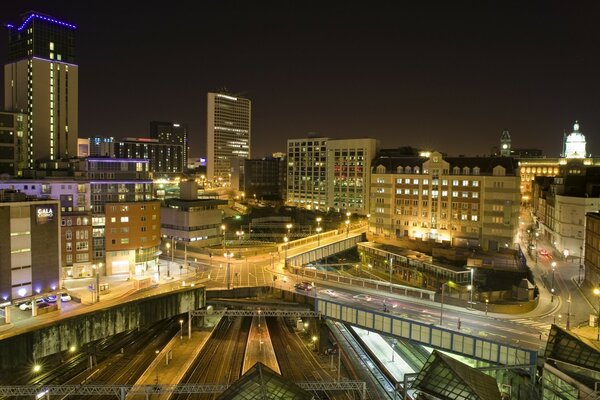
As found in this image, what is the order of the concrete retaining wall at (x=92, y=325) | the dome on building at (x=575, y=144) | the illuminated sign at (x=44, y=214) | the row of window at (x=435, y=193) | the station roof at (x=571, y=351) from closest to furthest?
1. the station roof at (x=571, y=351)
2. the concrete retaining wall at (x=92, y=325)
3. the illuminated sign at (x=44, y=214)
4. the row of window at (x=435, y=193)
5. the dome on building at (x=575, y=144)

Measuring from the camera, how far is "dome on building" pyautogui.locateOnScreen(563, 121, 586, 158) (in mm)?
156875

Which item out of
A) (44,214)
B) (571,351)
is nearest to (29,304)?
(44,214)

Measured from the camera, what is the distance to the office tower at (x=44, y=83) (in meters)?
98.8

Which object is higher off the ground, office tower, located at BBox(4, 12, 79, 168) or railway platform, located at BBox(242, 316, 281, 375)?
office tower, located at BBox(4, 12, 79, 168)

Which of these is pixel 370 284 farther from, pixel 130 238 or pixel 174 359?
pixel 130 238

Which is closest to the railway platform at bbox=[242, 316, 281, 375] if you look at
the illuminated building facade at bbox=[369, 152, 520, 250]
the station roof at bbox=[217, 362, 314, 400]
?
the station roof at bbox=[217, 362, 314, 400]

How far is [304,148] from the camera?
5709 inches

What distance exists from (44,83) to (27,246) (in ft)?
214

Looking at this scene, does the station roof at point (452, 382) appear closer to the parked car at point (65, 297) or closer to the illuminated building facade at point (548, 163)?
the parked car at point (65, 297)

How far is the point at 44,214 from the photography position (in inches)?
1953

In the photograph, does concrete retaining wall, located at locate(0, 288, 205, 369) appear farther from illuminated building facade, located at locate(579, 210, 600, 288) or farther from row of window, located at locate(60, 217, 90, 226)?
illuminated building facade, located at locate(579, 210, 600, 288)

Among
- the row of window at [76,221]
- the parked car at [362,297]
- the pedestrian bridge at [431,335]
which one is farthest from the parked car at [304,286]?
the row of window at [76,221]

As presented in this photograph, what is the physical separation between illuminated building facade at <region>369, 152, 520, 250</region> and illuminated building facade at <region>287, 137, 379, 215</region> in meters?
24.4

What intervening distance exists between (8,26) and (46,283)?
3259 inches
